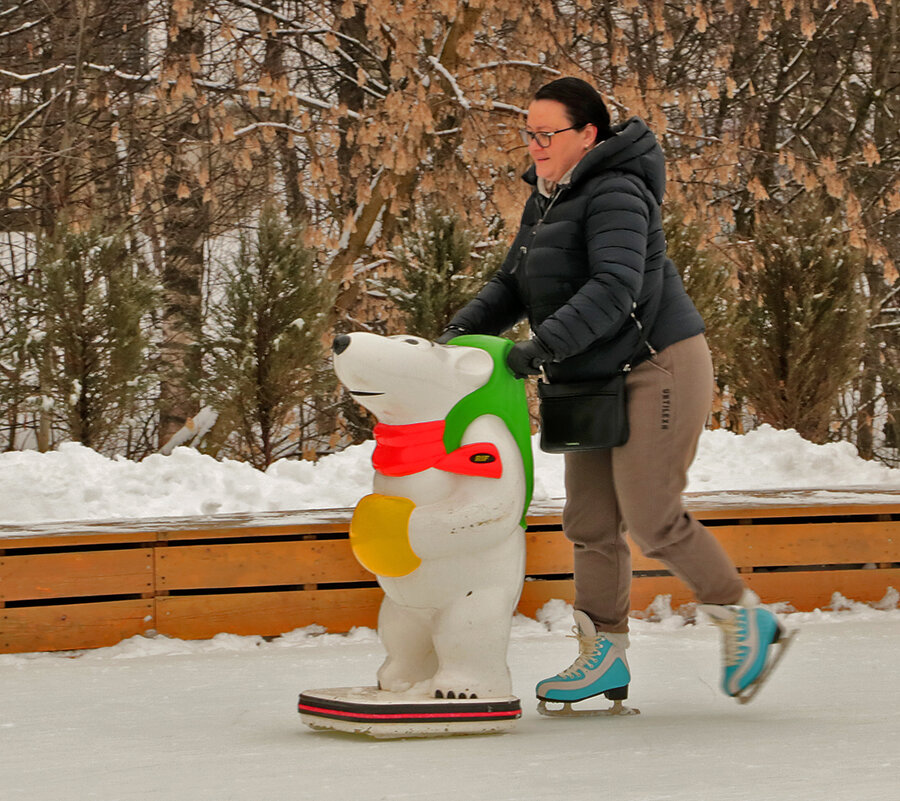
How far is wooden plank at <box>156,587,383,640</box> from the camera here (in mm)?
4188

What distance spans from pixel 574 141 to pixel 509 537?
3.33 ft

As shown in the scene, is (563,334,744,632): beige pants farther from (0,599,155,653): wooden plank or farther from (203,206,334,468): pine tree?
(203,206,334,468): pine tree

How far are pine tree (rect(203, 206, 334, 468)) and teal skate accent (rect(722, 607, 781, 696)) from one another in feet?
12.4

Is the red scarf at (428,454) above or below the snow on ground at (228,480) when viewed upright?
above

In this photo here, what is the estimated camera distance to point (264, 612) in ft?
13.9

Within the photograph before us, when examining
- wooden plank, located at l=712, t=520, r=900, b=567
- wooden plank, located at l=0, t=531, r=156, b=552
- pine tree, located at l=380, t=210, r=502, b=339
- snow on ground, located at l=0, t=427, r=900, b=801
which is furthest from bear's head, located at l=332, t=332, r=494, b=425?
pine tree, located at l=380, t=210, r=502, b=339

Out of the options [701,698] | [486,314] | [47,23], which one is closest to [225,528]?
[486,314]

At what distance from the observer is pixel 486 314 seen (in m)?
3.22

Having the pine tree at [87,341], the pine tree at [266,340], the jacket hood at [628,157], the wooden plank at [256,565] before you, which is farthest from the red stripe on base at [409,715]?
the pine tree at [87,341]

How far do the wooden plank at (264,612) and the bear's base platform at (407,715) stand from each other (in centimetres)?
152

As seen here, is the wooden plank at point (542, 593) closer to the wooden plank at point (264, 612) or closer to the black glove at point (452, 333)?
the wooden plank at point (264, 612)

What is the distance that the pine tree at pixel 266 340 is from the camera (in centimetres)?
625

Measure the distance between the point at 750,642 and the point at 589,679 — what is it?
0.41 m

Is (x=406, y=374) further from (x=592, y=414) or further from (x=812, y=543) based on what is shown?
(x=812, y=543)
